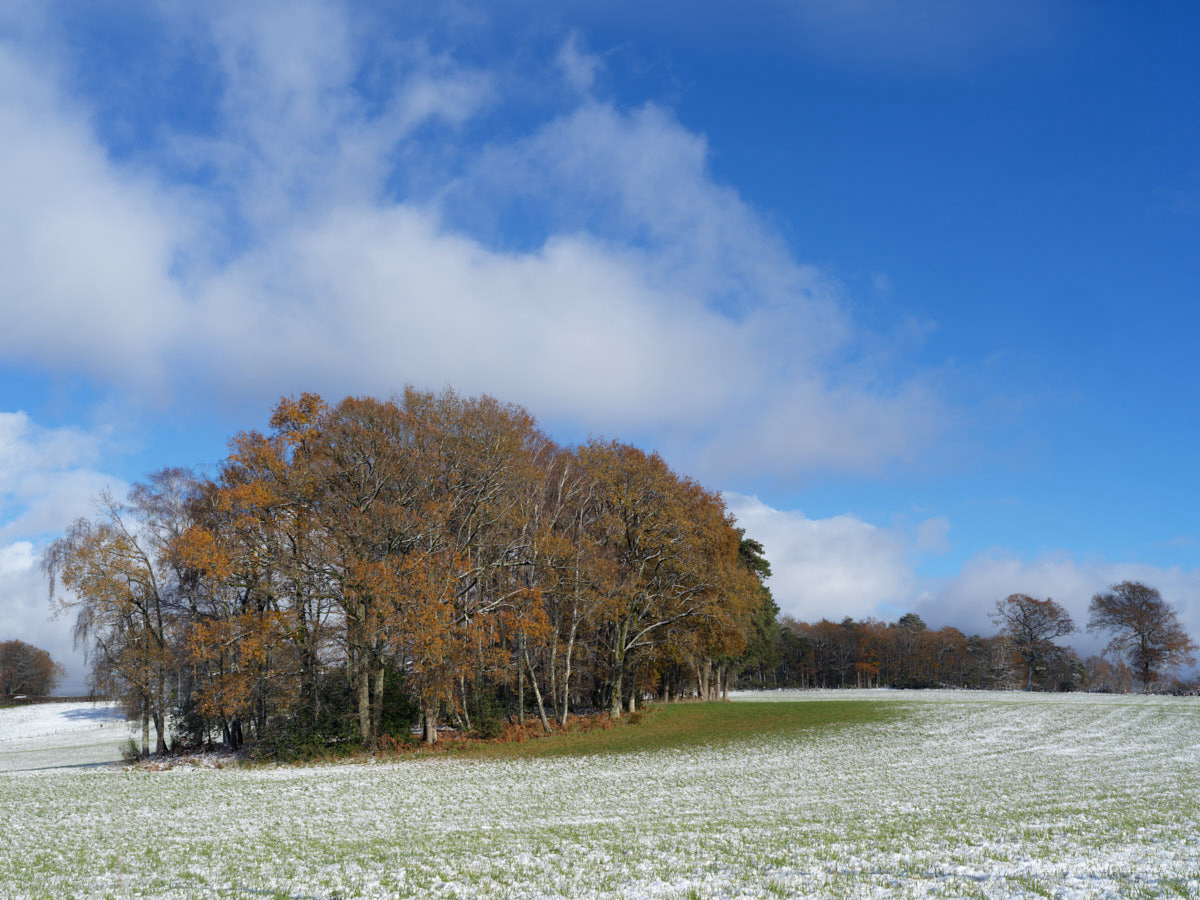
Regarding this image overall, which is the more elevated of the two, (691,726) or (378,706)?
(378,706)

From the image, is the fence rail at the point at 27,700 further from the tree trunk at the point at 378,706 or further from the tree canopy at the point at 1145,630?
the tree canopy at the point at 1145,630

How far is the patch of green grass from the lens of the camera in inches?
1395

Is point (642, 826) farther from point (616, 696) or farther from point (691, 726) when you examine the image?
point (616, 696)

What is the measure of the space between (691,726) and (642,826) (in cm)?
2843

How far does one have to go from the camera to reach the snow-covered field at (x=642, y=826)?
36.4ft

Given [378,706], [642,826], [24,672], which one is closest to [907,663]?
[378,706]

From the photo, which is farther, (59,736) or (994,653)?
(994,653)

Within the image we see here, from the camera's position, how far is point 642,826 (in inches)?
645

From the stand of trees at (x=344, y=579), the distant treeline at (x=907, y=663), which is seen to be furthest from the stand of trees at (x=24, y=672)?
the distant treeline at (x=907, y=663)

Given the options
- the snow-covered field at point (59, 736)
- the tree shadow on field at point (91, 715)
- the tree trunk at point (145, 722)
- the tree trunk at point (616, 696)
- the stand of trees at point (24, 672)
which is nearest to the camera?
the tree trunk at point (145, 722)

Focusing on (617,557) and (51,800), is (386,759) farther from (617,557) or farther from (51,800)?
(617,557)

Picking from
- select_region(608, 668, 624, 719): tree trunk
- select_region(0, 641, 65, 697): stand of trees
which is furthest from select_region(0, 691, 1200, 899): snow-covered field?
select_region(0, 641, 65, 697): stand of trees

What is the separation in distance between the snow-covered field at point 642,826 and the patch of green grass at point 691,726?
3.81m

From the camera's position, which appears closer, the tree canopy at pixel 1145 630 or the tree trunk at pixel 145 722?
the tree trunk at pixel 145 722
